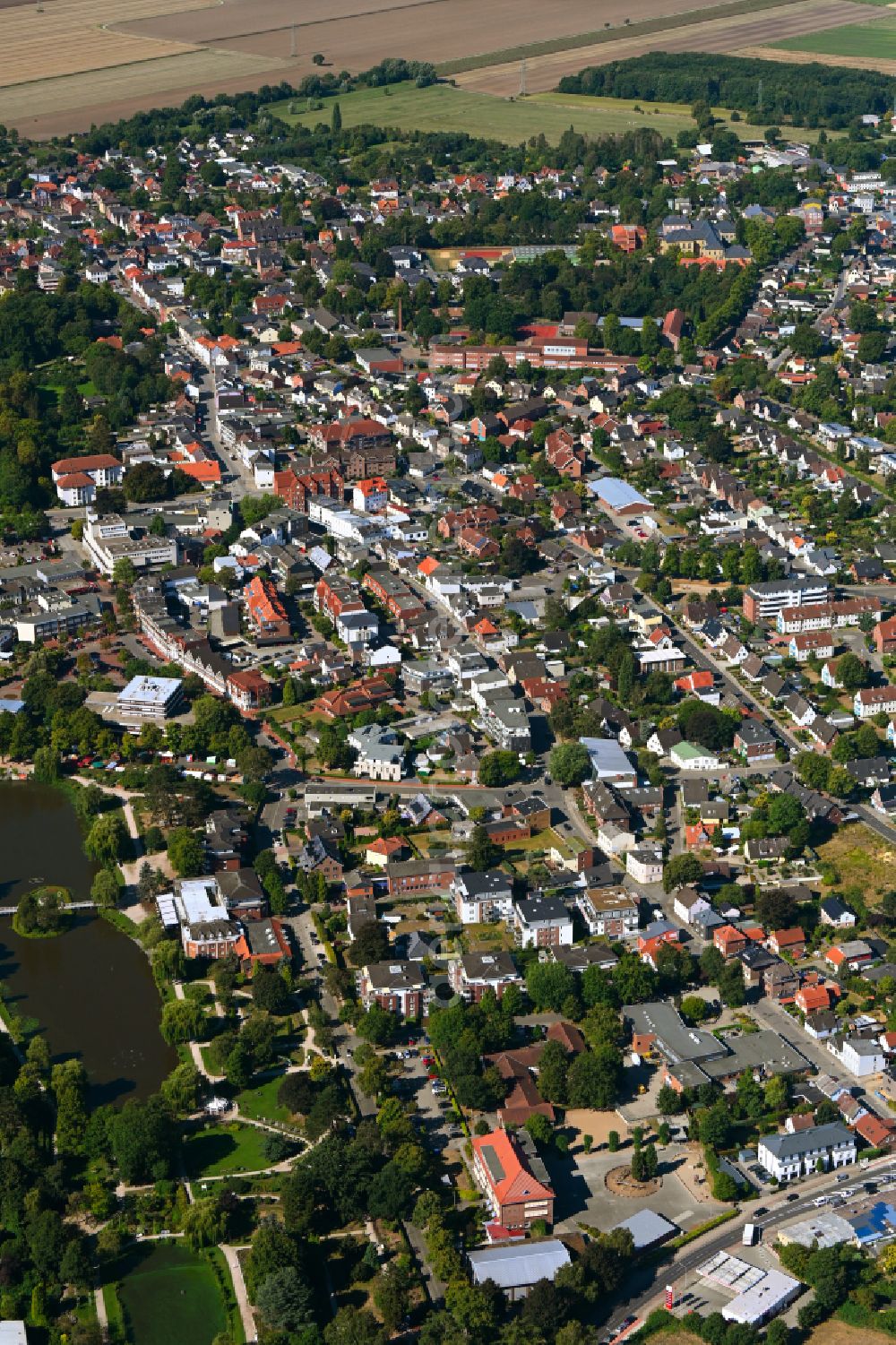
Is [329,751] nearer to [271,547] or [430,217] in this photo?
[271,547]

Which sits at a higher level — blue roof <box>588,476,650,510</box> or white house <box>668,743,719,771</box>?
blue roof <box>588,476,650,510</box>

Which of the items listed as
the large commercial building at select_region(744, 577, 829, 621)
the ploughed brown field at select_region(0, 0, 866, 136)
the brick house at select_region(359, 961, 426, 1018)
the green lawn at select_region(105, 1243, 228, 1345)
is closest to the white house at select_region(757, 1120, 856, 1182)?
the brick house at select_region(359, 961, 426, 1018)

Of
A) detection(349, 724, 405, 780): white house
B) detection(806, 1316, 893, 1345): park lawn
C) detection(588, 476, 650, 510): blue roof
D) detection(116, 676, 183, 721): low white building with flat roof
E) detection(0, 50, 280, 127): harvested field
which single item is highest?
detection(0, 50, 280, 127): harvested field

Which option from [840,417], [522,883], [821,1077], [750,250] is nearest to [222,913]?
[522,883]

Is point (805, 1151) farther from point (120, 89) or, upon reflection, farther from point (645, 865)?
point (120, 89)

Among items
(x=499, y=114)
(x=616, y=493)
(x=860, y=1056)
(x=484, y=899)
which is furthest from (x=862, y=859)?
(x=499, y=114)

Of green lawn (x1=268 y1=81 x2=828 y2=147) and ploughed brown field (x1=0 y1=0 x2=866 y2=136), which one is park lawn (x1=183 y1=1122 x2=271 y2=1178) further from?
ploughed brown field (x1=0 y1=0 x2=866 y2=136)
